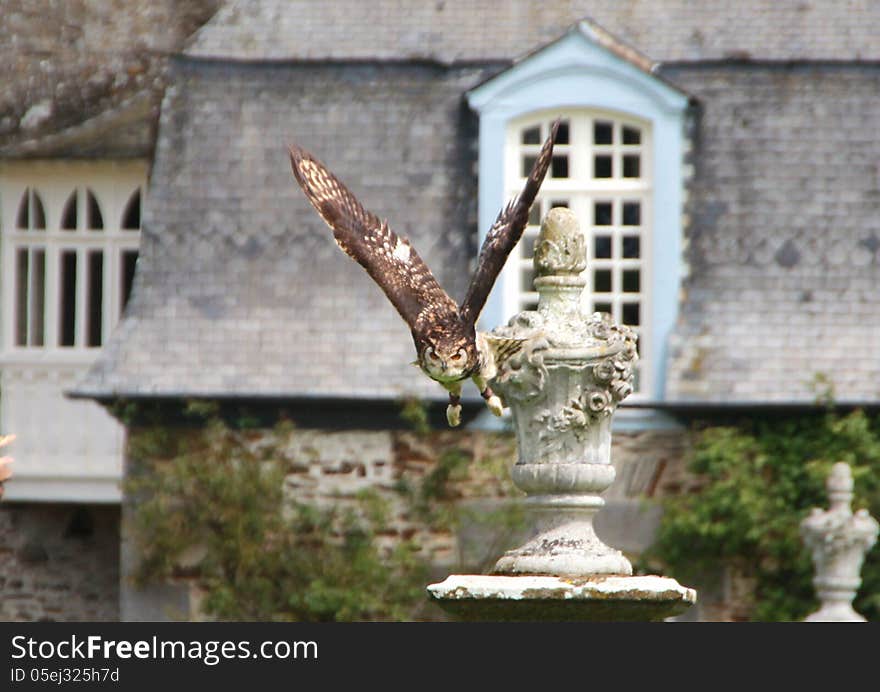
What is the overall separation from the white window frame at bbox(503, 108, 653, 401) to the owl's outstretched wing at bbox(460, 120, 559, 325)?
7384 millimetres

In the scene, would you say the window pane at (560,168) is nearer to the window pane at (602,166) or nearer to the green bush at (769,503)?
the window pane at (602,166)

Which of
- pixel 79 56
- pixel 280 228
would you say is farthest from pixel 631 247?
pixel 79 56

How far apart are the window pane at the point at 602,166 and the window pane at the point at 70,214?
4511mm

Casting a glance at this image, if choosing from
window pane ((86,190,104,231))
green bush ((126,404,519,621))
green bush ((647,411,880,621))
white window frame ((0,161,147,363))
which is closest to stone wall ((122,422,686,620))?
green bush ((126,404,519,621))

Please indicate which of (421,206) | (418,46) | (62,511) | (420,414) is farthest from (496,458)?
(62,511)

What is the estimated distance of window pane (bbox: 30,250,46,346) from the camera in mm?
19422

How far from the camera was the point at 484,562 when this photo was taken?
16828mm

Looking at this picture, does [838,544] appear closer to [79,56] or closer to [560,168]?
[560,168]

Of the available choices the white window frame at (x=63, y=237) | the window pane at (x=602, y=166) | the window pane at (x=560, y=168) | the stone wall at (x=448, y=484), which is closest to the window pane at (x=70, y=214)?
the white window frame at (x=63, y=237)

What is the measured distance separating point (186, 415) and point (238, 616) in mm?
1525

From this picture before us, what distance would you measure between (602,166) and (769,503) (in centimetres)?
286

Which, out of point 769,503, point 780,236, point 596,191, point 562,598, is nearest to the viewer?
point 562,598

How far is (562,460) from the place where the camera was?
9844 mm

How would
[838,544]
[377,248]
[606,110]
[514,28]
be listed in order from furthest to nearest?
[514,28] → [606,110] → [838,544] → [377,248]
